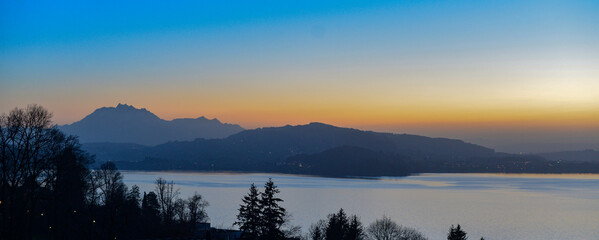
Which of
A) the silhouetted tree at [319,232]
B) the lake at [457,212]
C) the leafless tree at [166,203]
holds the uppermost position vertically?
the leafless tree at [166,203]

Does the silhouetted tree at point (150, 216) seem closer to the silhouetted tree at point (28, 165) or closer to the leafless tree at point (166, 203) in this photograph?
the leafless tree at point (166, 203)

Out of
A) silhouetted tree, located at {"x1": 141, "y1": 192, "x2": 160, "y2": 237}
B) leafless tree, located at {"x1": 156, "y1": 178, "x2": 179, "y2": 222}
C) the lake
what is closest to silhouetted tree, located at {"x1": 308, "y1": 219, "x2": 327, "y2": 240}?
silhouetted tree, located at {"x1": 141, "y1": 192, "x2": 160, "y2": 237}

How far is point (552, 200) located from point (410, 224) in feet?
217

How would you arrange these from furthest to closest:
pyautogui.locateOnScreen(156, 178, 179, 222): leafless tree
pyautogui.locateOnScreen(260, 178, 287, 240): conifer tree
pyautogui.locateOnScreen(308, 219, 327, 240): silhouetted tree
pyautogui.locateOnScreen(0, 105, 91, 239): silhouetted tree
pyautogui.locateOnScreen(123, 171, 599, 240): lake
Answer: pyautogui.locateOnScreen(123, 171, 599, 240): lake → pyautogui.locateOnScreen(156, 178, 179, 222): leafless tree → pyautogui.locateOnScreen(308, 219, 327, 240): silhouetted tree → pyautogui.locateOnScreen(260, 178, 287, 240): conifer tree → pyautogui.locateOnScreen(0, 105, 91, 239): silhouetted tree

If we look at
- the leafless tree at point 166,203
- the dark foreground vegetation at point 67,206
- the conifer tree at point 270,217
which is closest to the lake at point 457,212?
the leafless tree at point 166,203

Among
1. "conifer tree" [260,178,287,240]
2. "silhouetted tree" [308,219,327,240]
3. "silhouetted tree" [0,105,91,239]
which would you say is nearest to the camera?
"silhouetted tree" [0,105,91,239]

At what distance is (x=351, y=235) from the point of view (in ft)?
114

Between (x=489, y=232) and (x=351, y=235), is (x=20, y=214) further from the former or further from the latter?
(x=489, y=232)

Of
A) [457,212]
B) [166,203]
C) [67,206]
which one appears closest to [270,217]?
[67,206]

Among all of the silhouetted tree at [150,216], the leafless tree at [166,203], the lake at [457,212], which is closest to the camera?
the silhouetted tree at [150,216]

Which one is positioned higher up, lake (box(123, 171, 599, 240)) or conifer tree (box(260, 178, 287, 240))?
conifer tree (box(260, 178, 287, 240))

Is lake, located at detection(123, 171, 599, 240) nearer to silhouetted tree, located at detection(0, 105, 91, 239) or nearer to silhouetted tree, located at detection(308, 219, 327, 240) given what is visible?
silhouetted tree, located at detection(308, 219, 327, 240)

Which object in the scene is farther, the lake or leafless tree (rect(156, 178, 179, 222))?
the lake

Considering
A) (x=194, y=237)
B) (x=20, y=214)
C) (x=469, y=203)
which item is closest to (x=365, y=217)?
(x=469, y=203)
